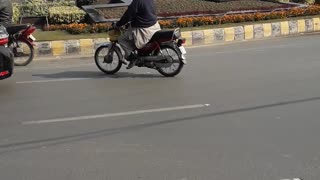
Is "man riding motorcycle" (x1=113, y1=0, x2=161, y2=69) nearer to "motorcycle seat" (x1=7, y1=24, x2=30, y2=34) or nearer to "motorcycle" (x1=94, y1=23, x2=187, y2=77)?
"motorcycle" (x1=94, y1=23, x2=187, y2=77)

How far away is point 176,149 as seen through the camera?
229 inches

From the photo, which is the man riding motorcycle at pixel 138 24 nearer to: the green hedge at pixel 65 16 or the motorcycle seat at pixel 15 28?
the motorcycle seat at pixel 15 28

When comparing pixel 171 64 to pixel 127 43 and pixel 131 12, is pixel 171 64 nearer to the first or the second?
pixel 127 43

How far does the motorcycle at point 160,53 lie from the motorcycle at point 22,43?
2.57m

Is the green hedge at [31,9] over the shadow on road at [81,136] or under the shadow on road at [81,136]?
over

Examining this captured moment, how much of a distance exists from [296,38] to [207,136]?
1028cm

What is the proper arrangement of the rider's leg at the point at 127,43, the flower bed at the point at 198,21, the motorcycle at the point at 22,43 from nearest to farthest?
the rider's leg at the point at 127,43
the motorcycle at the point at 22,43
the flower bed at the point at 198,21

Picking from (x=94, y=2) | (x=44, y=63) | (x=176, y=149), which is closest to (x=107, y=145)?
(x=176, y=149)

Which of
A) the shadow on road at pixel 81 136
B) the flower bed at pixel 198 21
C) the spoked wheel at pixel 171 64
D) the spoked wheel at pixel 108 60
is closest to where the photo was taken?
the shadow on road at pixel 81 136

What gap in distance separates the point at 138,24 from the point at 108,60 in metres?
0.94

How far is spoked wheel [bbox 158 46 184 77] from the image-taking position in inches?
406

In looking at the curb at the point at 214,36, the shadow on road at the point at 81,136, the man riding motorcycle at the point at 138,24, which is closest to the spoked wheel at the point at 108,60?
the man riding motorcycle at the point at 138,24

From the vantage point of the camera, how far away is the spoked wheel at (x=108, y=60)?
1073cm

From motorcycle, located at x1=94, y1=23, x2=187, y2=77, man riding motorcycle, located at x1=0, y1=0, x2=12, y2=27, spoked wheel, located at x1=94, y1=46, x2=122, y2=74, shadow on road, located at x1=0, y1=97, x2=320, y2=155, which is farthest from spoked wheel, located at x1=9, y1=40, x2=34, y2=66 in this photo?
shadow on road, located at x1=0, y1=97, x2=320, y2=155
